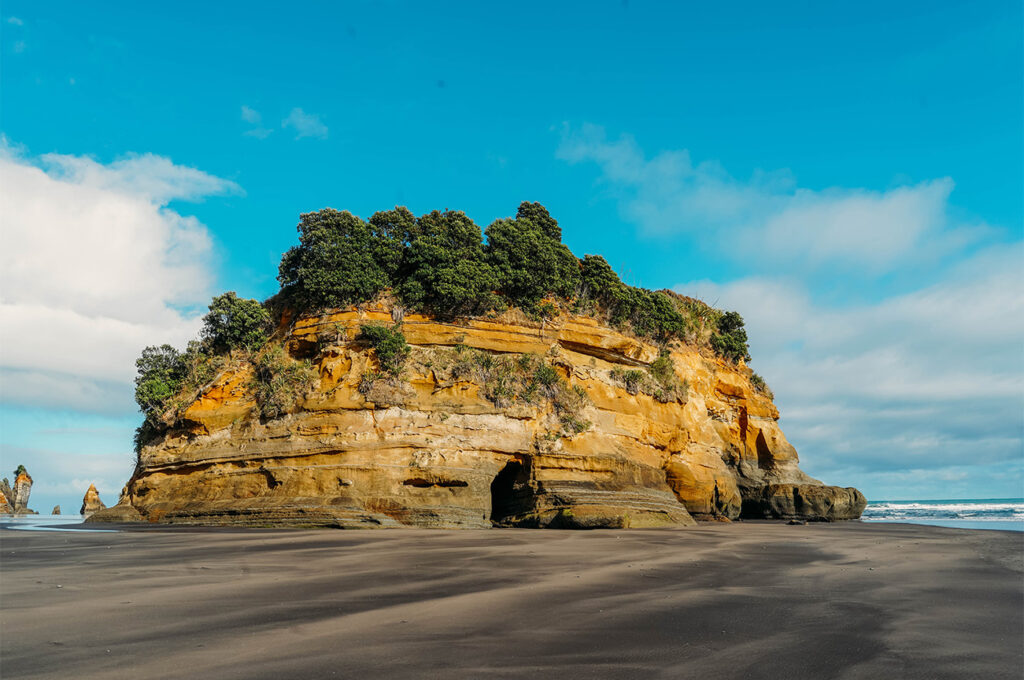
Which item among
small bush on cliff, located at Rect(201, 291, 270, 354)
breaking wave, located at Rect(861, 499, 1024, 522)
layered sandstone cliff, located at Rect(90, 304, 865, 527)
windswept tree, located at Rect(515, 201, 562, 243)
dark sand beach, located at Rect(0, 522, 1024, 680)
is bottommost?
breaking wave, located at Rect(861, 499, 1024, 522)

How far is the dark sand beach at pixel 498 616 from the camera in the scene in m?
4.18

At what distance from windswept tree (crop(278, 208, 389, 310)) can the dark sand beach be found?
15404 millimetres

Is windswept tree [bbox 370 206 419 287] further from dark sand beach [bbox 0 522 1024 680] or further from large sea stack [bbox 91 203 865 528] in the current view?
dark sand beach [bbox 0 522 1024 680]

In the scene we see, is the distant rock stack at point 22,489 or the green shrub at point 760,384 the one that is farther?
the distant rock stack at point 22,489

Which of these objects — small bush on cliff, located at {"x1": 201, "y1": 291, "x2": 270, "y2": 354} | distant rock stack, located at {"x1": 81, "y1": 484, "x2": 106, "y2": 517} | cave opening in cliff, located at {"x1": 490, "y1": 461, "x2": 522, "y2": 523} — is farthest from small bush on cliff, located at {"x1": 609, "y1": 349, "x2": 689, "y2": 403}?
distant rock stack, located at {"x1": 81, "y1": 484, "x2": 106, "y2": 517}

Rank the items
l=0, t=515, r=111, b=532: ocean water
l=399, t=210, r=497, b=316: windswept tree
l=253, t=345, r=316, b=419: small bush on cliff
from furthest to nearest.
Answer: l=399, t=210, r=497, b=316: windswept tree, l=253, t=345, r=316, b=419: small bush on cliff, l=0, t=515, r=111, b=532: ocean water

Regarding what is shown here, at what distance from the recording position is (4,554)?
10.7m

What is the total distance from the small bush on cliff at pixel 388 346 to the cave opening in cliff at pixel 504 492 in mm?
5757

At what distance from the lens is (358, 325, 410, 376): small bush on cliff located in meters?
23.4

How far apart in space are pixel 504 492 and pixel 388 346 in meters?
7.32

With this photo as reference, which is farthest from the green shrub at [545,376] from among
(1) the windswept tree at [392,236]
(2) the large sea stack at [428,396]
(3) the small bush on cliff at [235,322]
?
→ (3) the small bush on cliff at [235,322]

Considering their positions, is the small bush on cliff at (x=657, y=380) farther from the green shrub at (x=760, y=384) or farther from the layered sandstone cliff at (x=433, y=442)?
the green shrub at (x=760, y=384)

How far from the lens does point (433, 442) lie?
21906mm

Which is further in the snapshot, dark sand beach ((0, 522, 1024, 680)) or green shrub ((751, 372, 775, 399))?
green shrub ((751, 372, 775, 399))
